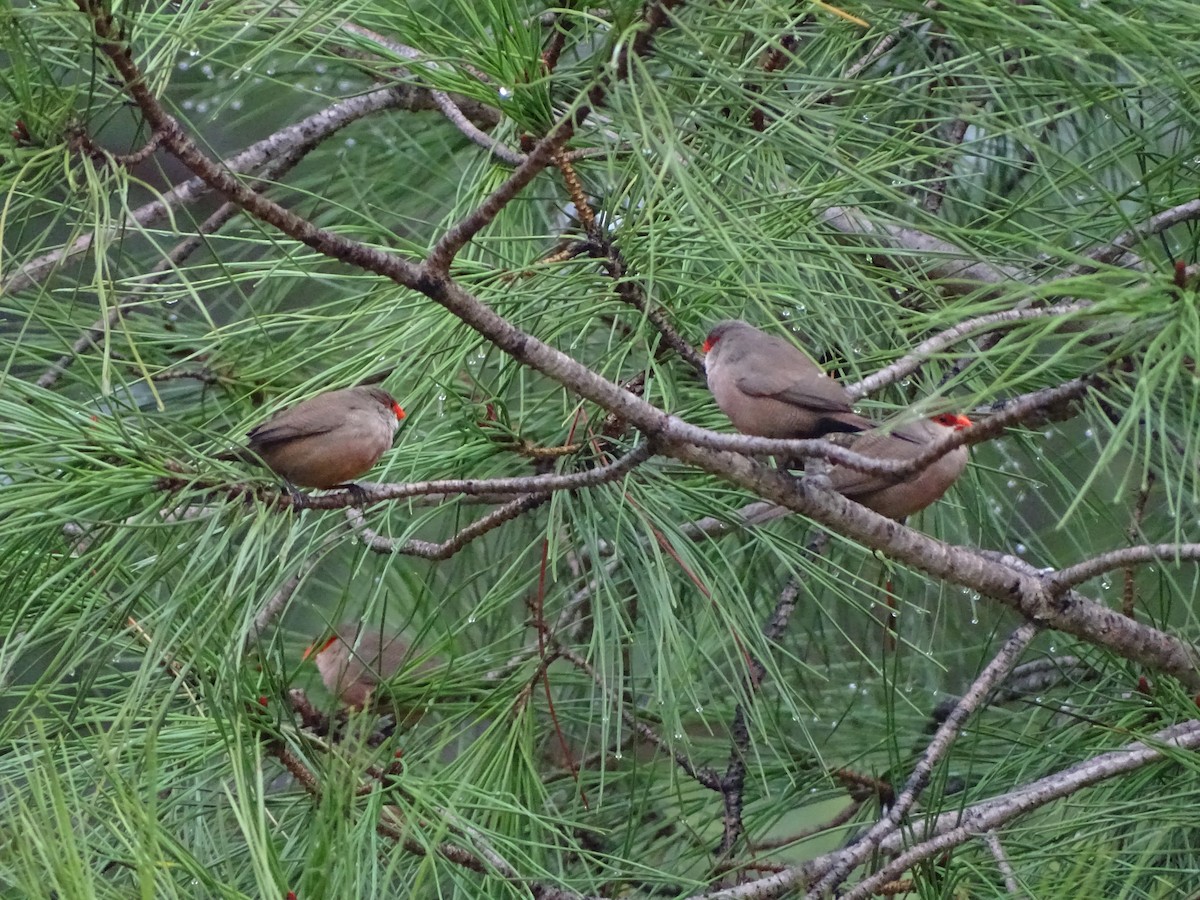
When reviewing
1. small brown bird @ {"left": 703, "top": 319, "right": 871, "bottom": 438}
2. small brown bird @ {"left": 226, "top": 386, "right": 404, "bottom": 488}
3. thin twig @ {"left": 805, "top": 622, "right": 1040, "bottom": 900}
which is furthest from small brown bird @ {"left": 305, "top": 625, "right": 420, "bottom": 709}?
thin twig @ {"left": 805, "top": 622, "right": 1040, "bottom": 900}

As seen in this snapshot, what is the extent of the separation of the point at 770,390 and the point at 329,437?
80cm

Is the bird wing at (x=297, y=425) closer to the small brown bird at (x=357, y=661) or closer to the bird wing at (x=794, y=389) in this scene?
the small brown bird at (x=357, y=661)

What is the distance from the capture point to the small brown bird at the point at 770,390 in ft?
6.73

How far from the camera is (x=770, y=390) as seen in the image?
6.92ft

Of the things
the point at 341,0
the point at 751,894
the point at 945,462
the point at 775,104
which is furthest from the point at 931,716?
the point at 341,0

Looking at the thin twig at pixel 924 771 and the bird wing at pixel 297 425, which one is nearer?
the thin twig at pixel 924 771

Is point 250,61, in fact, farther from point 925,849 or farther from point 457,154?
point 457,154

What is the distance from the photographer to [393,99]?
2.66 metres

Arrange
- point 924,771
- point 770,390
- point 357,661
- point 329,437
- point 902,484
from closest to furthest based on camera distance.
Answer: point 924,771 → point 902,484 → point 770,390 → point 329,437 → point 357,661

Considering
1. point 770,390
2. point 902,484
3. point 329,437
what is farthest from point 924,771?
point 329,437

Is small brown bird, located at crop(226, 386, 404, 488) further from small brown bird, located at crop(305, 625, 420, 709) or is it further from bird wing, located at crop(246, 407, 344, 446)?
small brown bird, located at crop(305, 625, 420, 709)

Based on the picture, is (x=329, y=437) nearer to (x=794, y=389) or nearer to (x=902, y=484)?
(x=794, y=389)

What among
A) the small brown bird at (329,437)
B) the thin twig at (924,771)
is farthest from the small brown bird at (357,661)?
the thin twig at (924,771)

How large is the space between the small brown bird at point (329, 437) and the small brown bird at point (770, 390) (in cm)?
62
